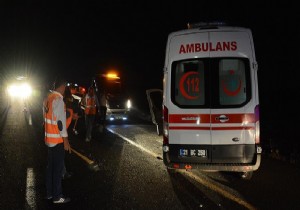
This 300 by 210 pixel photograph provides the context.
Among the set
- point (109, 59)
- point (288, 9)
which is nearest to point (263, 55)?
point (288, 9)

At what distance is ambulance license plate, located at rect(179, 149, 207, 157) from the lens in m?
7.22

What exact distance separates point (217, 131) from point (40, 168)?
159 inches

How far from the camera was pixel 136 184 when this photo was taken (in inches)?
289

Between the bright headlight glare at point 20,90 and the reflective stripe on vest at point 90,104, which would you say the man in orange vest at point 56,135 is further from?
the bright headlight glare at point 20,90

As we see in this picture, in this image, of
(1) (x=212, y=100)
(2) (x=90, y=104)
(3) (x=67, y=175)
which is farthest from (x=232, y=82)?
(2) (x=90, y=104)

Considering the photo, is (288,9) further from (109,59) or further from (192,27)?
(192,27)

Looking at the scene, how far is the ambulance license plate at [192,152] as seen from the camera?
7219 millimetres

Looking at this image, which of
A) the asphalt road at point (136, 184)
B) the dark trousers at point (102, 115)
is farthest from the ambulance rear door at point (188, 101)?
Answer: the dark trousers at point (102, 115)

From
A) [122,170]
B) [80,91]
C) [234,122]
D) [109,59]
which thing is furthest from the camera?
[109,59]

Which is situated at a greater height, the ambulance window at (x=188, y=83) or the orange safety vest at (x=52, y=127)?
the ambulance window at (x=188, y=83)

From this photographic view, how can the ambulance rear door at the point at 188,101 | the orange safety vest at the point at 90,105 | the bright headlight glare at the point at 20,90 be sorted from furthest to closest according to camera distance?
the bright headlight glare at the point at 20,90 → the orange safety vest at the point at 90,105 → the ambulance rear door at the point at 188,101

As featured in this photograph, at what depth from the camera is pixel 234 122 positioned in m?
7.07

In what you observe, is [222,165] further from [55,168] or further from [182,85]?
[55,168]

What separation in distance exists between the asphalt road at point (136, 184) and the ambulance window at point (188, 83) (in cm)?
151
